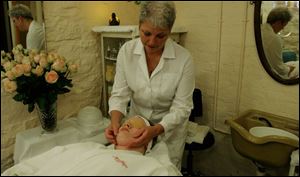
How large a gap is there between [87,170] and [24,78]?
71cm

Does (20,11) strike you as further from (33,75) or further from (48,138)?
(48,138)

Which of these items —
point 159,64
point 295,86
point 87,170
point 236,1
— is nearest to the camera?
point 87,170

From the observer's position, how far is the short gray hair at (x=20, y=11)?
130 cm

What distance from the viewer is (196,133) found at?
161 cm

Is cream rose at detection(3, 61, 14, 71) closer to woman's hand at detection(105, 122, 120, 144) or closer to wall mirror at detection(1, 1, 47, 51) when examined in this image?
wall mirror at detection(1, 1, 47, 51)

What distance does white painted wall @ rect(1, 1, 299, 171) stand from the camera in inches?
57.2

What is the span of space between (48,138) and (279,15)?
4.50ft

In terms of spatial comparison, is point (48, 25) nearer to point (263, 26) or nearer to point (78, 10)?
point (78, 10)

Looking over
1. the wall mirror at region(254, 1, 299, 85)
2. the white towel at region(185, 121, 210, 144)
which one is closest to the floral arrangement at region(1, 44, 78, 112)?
the white towel at region(185, 121, 210, 144)

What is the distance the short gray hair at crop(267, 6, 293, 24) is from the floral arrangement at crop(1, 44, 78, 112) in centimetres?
108

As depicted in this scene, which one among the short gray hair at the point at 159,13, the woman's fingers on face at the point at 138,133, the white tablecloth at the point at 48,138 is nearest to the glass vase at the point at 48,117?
the white tablecloth at the point at 48,138

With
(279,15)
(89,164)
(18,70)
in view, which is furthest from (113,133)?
(279,15)

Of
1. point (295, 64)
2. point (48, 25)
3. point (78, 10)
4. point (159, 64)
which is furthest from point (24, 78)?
point (295, 64)

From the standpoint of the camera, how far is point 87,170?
71cm
